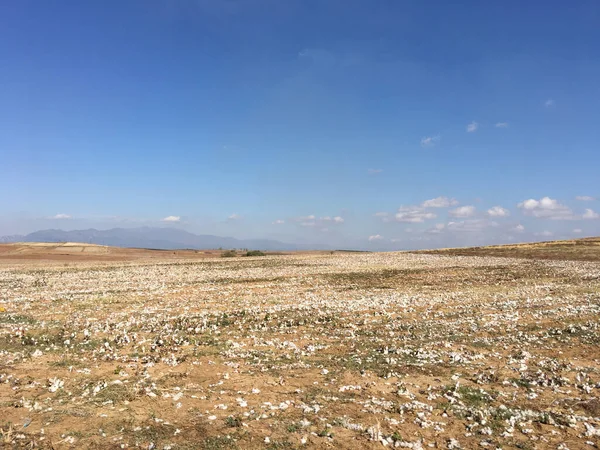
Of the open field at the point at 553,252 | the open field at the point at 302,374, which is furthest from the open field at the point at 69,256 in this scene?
the open field at the point at 553,252

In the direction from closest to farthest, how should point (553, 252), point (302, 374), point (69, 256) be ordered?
point (302, 374), point (553, 252), point (69, 256)

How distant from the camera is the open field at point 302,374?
831 cm

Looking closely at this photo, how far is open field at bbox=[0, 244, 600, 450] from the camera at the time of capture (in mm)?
8312

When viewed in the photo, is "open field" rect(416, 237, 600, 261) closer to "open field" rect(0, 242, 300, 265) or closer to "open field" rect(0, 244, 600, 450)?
"open field" rect(0, 244, 600, 450)

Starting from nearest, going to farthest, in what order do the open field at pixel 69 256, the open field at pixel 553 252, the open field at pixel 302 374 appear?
the open field at pixel 302 374, the open field at pixel 553 252, the open field at pixel 69 256

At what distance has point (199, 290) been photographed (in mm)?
31172

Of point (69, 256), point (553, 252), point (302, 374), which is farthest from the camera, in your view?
point (69, 256)

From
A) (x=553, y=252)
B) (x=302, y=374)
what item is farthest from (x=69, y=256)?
(x=553, y=252)

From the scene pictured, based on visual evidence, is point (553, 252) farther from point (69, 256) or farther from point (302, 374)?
point (69, 256)

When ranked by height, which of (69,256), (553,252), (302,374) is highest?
(553,252)

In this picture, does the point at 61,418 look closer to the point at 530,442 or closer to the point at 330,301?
the point at 530,442

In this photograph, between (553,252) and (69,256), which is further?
(69,256)

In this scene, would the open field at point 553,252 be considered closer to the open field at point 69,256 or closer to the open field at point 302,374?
the open field at point 302,374

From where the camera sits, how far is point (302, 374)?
473 inches
